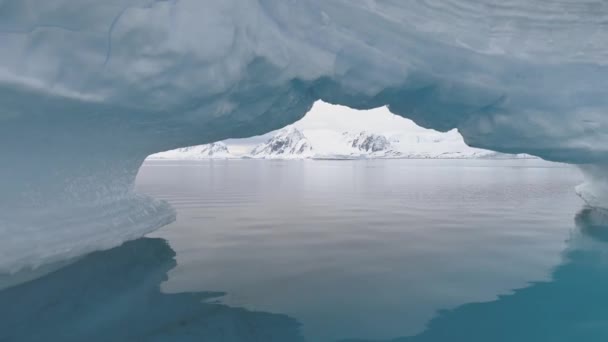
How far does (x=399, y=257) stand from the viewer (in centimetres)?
623

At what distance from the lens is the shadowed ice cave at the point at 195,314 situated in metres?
3.57

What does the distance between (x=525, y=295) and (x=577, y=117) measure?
423cm

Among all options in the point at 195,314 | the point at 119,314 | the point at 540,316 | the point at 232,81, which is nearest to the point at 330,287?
the point at 195,314

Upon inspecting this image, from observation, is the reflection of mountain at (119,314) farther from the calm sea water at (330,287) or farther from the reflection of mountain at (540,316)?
the reflection of mountain at (540,316)

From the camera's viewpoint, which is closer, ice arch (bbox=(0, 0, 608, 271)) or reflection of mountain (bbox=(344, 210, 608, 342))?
reflection of mountain (bbox=(344, 210, 608, 342))

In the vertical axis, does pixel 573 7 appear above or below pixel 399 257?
above

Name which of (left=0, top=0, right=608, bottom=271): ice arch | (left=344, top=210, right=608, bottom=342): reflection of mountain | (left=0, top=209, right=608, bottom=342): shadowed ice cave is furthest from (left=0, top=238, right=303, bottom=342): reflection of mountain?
(left=344, top=210, right=608, bottom=342): reflection of mountain

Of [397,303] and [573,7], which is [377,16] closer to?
[573,7]

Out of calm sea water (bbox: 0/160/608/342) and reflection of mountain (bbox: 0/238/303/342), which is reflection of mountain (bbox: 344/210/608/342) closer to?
calm sea water (bbox: 0/160/608/342)

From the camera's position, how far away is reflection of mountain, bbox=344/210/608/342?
3578mm

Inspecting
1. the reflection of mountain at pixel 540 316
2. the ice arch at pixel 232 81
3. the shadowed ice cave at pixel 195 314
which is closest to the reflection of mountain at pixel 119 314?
the shadowed ice cave at pixel 195 314

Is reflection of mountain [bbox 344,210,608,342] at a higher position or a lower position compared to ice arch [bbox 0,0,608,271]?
lower

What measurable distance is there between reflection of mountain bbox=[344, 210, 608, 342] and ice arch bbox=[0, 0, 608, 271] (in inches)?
128

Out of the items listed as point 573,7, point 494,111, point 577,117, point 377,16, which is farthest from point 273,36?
point 577,117
